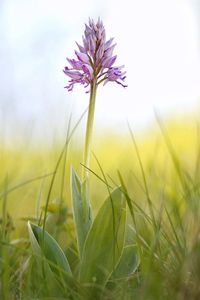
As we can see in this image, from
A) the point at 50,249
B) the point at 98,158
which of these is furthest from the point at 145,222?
the point at 98,158

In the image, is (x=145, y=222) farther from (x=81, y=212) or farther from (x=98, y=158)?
(x=98, y=158)

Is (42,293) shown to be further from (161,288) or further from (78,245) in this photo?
(161,288)

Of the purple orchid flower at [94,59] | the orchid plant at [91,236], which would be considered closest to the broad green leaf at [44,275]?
the orchid plant at [91,236]

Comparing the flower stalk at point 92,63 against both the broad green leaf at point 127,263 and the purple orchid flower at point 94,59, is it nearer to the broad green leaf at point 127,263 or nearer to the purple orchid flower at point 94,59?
the purple orchid flower at point 94,59

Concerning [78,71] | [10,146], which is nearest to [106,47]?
[78,71]

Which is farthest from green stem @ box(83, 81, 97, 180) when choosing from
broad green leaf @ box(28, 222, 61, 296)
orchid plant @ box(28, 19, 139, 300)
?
broad green leaf @ box(28, 222, 61, 296)

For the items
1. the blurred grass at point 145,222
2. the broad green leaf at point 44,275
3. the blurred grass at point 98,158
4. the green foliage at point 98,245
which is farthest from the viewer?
the blurred grass at point 98,158

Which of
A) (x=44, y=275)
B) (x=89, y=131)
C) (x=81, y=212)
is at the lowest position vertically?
(x=44, y=275)

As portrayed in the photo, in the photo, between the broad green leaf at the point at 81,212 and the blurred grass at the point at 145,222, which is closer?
the blurred grass at the point at 145,222
